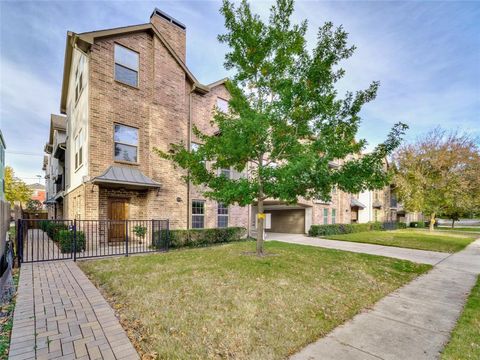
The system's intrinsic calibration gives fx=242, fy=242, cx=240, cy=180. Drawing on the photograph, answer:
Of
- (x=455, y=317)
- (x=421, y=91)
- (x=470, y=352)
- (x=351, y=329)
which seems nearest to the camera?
(x=470, y=352)

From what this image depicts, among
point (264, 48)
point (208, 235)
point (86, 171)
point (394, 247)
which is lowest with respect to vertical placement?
point (394, 247)

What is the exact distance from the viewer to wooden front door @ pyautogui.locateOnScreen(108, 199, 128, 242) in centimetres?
1148

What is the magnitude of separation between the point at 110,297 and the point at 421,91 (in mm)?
21818

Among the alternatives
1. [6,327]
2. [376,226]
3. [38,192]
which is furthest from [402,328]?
[38,192]

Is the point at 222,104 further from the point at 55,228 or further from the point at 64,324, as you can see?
the point at 64,324

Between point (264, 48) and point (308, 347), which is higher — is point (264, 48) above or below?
above

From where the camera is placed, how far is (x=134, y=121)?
1180 cm

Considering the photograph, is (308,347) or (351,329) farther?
(351,329)

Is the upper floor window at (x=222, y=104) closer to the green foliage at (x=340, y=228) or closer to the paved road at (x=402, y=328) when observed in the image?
the green foliage at (x=340, y=228)

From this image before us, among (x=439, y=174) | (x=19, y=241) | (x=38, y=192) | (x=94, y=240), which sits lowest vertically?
(x=94, y=240)

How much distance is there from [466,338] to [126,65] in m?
14.5

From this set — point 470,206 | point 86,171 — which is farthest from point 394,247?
point 470,206

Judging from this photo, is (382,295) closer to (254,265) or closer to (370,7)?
(254,265)

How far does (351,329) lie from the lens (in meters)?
3.89
